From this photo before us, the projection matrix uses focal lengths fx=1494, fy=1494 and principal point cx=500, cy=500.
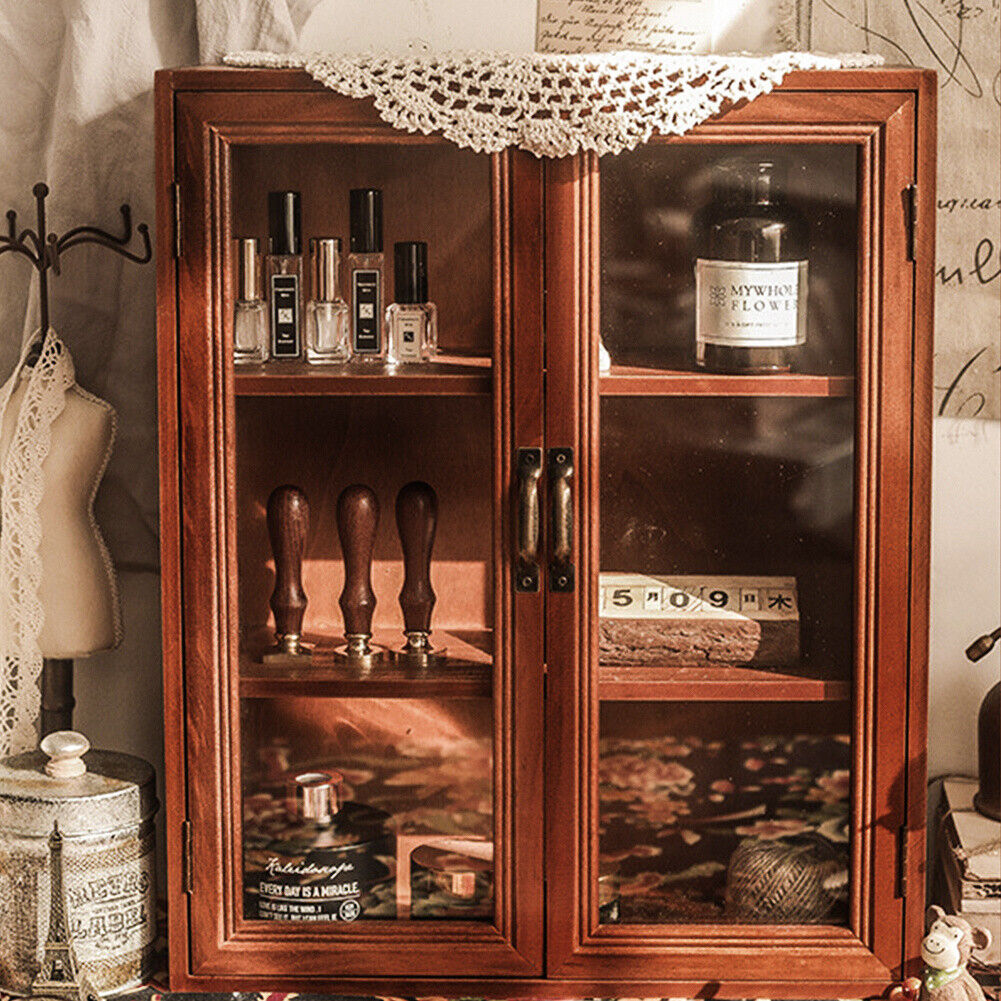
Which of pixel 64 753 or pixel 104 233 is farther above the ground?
pixel 104 233

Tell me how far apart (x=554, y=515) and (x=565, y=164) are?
34 centimetres

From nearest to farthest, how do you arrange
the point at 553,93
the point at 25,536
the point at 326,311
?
the point at 553,93, the point at 326,311, the point at 25,536

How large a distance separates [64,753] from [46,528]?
0.84ft

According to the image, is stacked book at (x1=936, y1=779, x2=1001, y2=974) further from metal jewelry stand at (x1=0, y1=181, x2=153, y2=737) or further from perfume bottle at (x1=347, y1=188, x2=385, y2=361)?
metal jewelry stand at (x1=0, y1=181, x2=153, y2=737)

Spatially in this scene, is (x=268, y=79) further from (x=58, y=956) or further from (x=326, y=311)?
(x=58, y=956)

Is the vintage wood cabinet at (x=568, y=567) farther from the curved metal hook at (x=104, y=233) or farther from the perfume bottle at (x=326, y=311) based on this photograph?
the curved metal hook at (x=104, y=233)

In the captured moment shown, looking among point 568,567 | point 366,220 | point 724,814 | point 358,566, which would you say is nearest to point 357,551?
point 358,566

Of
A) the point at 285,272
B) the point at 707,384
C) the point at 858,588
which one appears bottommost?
the point at 858,588

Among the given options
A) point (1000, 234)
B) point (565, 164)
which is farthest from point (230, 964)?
point (1000, 234)

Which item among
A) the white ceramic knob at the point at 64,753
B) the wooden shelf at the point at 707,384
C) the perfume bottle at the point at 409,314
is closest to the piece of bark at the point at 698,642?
the wooden shelf at the point at 707,384

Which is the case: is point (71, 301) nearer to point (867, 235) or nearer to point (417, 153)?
point (417, 153)

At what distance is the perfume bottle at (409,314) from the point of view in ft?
4.86

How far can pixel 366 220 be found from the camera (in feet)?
4.85

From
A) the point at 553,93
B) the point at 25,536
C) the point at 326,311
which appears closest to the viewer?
the point at 553,93
